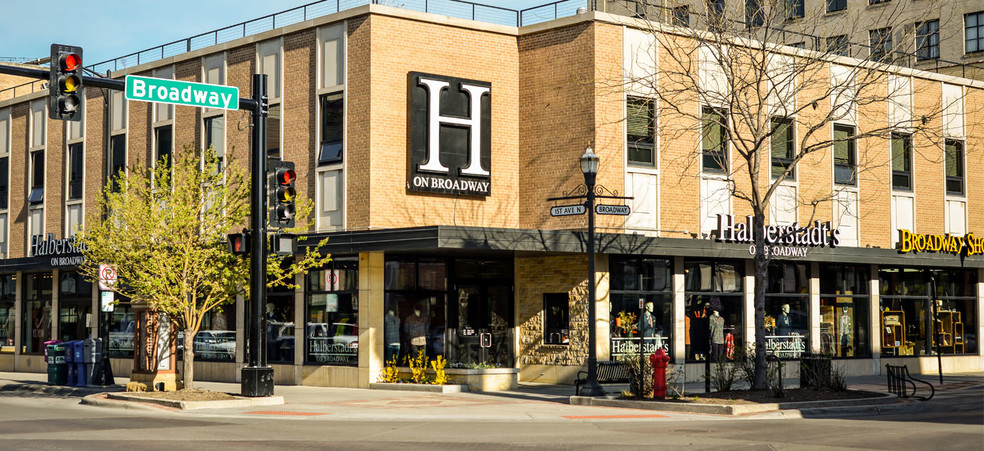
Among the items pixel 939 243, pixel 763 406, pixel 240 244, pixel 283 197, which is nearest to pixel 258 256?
pixel 240 244

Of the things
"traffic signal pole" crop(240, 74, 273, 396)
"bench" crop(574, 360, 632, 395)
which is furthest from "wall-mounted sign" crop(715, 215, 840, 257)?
"traffic signal pole" crop(240, 74, 273, 396)

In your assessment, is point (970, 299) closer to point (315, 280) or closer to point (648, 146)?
point (648, 146)

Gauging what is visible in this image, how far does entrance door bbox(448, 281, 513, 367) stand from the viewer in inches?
1169

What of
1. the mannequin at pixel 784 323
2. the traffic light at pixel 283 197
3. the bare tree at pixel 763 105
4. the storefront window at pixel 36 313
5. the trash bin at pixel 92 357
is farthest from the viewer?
the storefront window at pixel 36 313

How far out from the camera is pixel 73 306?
38.4 metres

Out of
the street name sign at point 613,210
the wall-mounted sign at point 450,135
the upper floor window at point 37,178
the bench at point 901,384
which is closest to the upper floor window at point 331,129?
the wall-mounted sign at point 450,135

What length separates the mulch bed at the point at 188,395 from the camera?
22828mm

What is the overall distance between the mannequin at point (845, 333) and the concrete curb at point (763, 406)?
427 inches

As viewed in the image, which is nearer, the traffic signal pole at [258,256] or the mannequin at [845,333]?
the traffic signal pole at [258,256]

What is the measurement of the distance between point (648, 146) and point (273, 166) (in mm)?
11137

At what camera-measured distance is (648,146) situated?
29.8 metres

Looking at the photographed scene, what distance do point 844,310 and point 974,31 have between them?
74.8 feet

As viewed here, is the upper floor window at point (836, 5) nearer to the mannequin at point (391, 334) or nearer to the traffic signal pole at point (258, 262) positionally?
the mannequin at point (391, 334)

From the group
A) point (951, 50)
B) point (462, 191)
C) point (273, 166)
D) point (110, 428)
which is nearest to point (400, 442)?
point (110, 428)
